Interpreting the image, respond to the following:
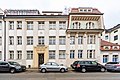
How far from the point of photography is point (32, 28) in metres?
34.5

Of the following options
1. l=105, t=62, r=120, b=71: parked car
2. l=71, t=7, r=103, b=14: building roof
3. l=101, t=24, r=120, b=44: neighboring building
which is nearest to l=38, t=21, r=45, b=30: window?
l=71, t=7, r=103, b=14: building roof

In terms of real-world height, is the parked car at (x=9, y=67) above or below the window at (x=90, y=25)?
below

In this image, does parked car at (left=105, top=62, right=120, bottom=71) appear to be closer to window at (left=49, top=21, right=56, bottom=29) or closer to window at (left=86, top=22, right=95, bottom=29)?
window at (left=86, top=22, right=95, bottom=29)

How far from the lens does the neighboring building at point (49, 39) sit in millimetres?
34125

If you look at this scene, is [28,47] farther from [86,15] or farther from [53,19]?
[86,15]

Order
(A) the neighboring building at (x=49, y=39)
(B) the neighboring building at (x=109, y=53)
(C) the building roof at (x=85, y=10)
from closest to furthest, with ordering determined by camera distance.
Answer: (A) the neighboring building at (x=49, y=39)
(B) the neighboring building at (x=109, y=53)
(C) the building roof at (x=85, y=10)

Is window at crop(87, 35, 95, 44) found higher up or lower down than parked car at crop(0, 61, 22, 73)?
higher up

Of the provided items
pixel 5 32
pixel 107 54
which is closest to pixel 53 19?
pixel 5 32

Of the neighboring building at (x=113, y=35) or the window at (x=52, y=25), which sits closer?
the window at (x=52, y=25)

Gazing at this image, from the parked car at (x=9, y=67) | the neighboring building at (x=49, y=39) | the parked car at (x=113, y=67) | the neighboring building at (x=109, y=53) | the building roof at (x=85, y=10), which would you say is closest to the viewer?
the parked car at (x=9, y=67)

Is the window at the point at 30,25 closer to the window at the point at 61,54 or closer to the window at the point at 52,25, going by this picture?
the window at the point at 52,25

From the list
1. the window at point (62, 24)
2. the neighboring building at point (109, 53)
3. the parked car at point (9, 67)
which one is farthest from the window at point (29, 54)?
the neighboring building at point (109, 53)

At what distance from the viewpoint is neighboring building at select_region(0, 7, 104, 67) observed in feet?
112

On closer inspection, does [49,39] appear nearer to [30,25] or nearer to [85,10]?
[30,25]
